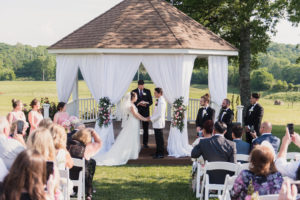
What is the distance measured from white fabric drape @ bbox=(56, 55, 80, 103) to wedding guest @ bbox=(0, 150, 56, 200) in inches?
333

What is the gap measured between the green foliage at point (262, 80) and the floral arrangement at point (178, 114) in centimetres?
6218

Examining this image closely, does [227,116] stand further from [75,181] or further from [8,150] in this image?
[8,150]

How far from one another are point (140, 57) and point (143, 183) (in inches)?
167

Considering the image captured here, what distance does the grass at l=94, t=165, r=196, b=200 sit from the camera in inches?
287

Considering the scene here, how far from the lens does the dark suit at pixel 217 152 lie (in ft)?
20.5

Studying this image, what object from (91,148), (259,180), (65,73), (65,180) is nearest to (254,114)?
(91,148)

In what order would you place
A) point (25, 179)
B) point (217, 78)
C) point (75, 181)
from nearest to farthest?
point (25, 179), point (75, 181), point (217, 78)

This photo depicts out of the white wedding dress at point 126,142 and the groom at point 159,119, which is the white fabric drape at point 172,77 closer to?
the groom at point 159,119

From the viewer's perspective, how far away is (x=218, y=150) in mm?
6258

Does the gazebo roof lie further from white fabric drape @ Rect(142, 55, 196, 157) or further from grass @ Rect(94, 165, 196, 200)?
grass @ Rect(94, 165, 196, 200)

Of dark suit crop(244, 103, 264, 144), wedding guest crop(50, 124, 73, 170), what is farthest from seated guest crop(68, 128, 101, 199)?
dark suit crop(244, 103, 264, 144)

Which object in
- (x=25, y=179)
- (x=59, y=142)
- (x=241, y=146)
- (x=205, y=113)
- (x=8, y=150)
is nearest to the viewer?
(x=25, y=179)

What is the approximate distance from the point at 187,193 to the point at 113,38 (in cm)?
557

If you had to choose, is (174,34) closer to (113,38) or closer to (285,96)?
(113,38)
